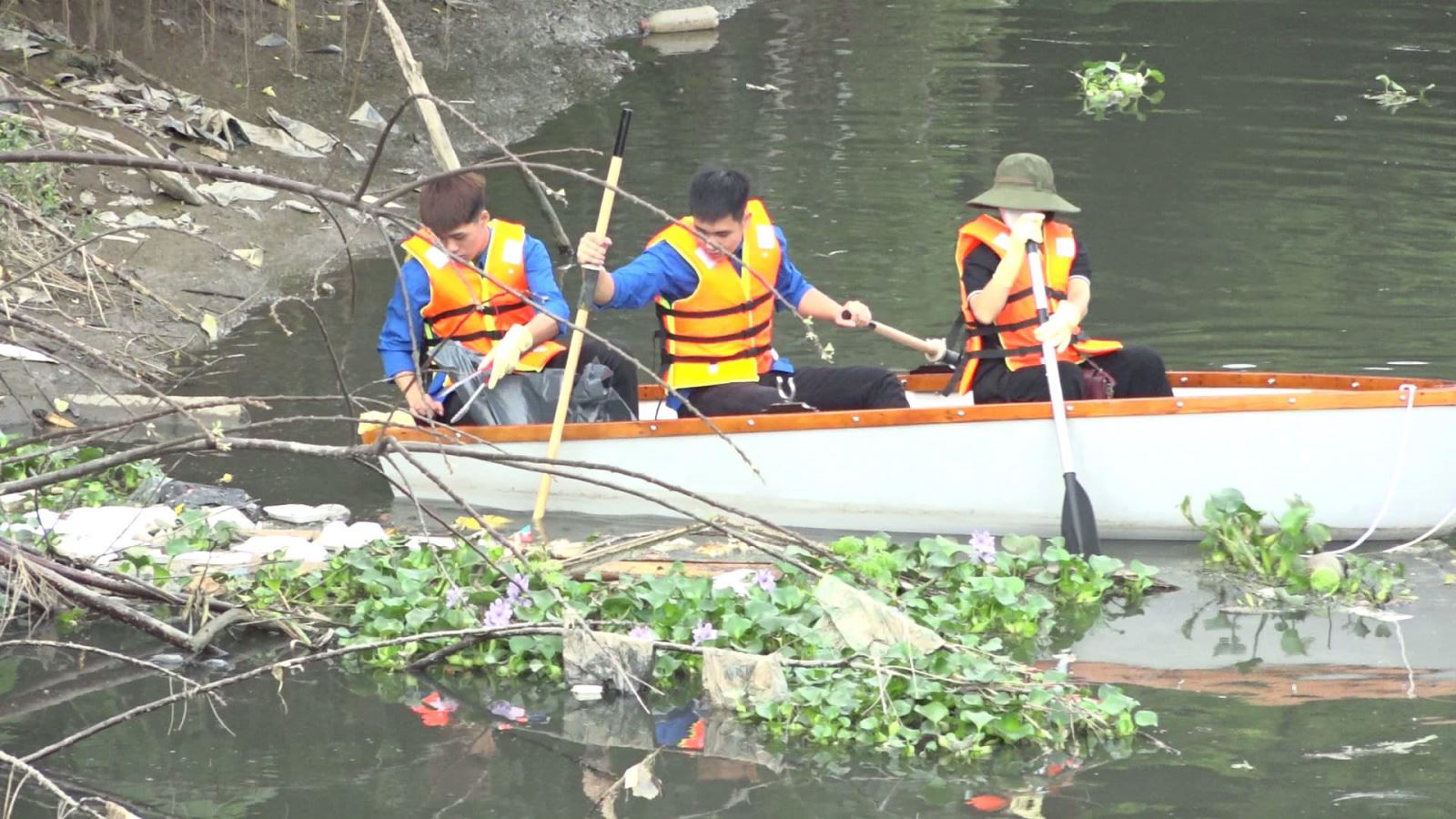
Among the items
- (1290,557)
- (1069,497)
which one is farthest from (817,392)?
(1290,557)

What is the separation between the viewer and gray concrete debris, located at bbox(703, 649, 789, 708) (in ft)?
15.4

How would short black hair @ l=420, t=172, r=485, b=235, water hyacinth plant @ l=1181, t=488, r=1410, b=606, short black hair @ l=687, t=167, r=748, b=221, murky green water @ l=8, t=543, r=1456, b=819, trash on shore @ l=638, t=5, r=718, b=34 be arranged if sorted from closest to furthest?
murky green water @ l=8, t=543, r=1456, b=819 < water hyacinth plant @ l=1181, t=488, r=1410, b=606 < short black hair @ l=687, t=167, r=748, b=221 < short black hair @ l=420, t=172, r=485, b=235 < trash on shore @ l=638, t=5, r=718, b=34

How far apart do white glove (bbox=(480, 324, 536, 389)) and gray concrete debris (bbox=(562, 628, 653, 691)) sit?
162cm

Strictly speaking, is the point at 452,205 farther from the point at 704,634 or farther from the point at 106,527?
the point at 704,634

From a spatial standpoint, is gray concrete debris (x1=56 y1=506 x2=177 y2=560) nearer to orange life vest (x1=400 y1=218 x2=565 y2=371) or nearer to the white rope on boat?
orange life vest (x1=400 y1=218 x2=565 y2=371)

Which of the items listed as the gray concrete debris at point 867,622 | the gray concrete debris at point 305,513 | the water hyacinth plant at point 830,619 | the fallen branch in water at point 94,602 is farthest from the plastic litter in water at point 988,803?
the gray concrete debris at point 305,513

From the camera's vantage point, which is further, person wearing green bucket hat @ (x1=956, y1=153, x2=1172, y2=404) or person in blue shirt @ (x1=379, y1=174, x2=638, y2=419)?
person in blue shirt @ (x1=379, y1=174, x2=638, y2=419)

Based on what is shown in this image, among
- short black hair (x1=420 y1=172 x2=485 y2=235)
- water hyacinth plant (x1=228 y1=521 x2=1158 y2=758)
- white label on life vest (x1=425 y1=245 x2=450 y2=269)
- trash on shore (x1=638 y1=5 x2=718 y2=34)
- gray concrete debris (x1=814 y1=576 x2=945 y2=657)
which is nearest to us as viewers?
water hyacinth plant (x1=228 y1=521 x2=1158 y2=758)

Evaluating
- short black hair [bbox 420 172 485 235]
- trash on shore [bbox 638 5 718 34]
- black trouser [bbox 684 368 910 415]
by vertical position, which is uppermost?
short black hair [bbox 420 172 485 235]

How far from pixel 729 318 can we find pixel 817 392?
1.32ft

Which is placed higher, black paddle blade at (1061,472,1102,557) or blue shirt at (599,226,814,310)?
blue shirt at (599,226,814,310)

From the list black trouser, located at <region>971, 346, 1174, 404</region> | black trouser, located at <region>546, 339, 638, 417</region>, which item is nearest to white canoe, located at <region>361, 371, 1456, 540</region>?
black trouser, located at <region>971, 346, 1174, 404</region>

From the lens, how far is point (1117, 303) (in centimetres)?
910

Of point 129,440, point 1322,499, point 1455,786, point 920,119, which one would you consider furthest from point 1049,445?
point 920,119
